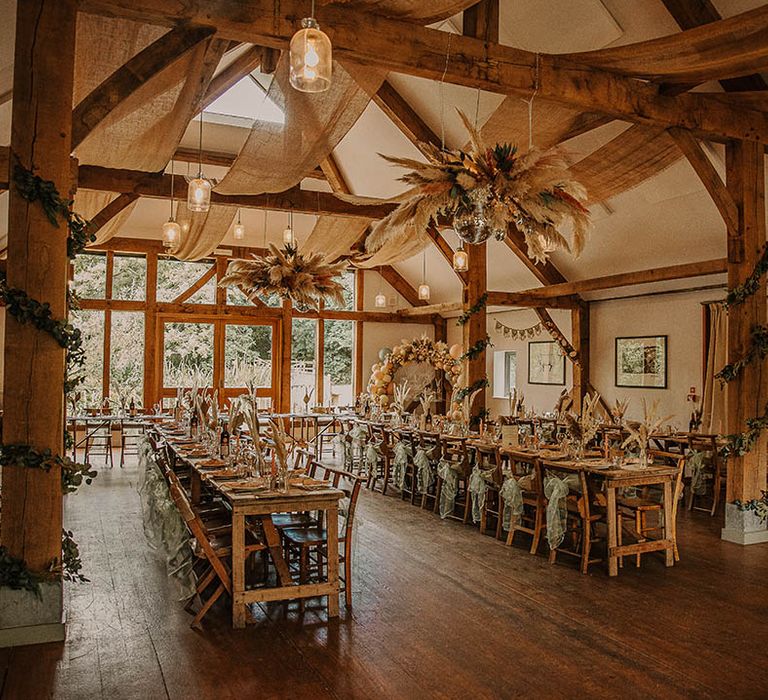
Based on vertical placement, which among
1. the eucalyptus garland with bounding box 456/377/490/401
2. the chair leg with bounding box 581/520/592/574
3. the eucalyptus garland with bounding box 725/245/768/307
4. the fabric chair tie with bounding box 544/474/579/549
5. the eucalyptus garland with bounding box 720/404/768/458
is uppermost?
the eucalyptus garland with bounding box 725/245/768/307

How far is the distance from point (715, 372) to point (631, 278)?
1751mm

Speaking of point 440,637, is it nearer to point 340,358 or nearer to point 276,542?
point 276,542

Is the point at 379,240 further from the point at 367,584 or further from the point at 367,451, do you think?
the point at 367,451

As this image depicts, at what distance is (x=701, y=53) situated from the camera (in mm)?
4816

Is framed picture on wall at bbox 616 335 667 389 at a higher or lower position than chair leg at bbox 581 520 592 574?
higher

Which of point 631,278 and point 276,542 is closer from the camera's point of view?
point 276,542

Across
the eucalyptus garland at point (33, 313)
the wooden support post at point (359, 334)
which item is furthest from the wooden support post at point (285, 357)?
the eucalyptus garland at point (33, 313)

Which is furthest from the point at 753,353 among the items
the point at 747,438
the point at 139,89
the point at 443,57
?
the point at 139,89

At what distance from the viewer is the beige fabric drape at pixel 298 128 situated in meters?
5.74

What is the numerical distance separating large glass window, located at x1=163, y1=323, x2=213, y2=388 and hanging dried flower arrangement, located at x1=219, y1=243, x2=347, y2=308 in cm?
515

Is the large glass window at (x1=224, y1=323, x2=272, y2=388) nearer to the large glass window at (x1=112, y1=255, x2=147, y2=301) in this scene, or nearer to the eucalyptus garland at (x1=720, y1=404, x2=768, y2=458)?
the large glass window at (x1=112, y1=255, x2=147, y2=301)

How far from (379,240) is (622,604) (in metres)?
2.87

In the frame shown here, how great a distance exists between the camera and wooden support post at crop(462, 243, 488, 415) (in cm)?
869

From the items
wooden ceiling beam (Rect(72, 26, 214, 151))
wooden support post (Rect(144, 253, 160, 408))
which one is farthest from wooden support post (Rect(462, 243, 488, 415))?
wooden support post (Rect(144, 253, 160, 408))
